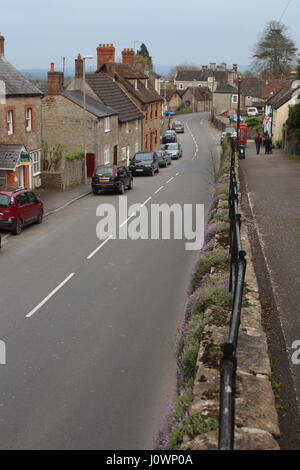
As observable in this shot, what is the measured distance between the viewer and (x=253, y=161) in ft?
123

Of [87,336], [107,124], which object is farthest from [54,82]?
A: [87,336]

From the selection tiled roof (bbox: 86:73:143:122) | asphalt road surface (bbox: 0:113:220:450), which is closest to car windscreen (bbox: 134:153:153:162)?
tiled roof (bbox: 86:73:143:122)

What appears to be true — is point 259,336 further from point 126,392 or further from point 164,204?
point 164,204

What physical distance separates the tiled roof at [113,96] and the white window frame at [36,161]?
43.3ft

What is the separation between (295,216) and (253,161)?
20410mm

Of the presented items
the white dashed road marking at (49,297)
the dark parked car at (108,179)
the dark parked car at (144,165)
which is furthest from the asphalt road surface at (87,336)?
the dark parked car at (144,165)

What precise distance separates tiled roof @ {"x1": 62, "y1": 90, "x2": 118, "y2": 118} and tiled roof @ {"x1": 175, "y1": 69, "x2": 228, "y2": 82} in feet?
375

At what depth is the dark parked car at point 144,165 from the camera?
142 feet

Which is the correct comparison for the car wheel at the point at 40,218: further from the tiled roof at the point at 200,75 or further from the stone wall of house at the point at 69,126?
the tiled roof at the point at 200,75

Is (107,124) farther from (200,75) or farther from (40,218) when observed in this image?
(200,75)

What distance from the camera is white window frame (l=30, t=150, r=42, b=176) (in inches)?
1305

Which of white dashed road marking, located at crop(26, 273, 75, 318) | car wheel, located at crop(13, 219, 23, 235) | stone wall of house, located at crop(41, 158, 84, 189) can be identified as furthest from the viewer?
stone wall of house, located at crop(41, 158, 84, 189)

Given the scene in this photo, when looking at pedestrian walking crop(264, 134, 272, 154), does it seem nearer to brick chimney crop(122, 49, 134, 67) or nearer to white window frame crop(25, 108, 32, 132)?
white window frame crop(25, 108, 32, 132)
